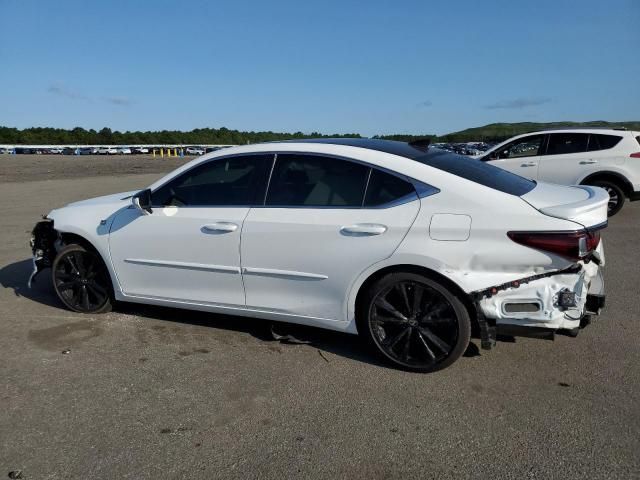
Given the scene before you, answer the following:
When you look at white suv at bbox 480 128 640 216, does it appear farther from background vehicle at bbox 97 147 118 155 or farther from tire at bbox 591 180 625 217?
background vehicle at bbox 97 147 118 155

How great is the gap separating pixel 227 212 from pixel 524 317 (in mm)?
2250

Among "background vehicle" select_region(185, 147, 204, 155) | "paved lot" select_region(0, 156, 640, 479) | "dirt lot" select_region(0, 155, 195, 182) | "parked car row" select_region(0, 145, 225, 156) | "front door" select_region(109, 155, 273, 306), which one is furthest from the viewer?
"background vehicle" select_region(185, 147, 204, 155)

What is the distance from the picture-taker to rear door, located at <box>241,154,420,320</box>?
3.56 meters

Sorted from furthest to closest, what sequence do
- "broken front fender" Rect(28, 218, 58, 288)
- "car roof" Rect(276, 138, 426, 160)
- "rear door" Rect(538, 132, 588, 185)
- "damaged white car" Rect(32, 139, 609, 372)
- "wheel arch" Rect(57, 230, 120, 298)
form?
"rear door" Rect(538, 132, 588, 185) < "broken front fender" Rect(28, 218, 58, 288) < "wheel arch" Rect(57, 230, 120, 298) < "car roof" Rect(276, 138, 426, 160) < "damaged white car" Rect(32, 139, 609, 372)

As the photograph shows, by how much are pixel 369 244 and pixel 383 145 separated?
972mm

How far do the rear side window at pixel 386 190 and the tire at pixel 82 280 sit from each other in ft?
8.47

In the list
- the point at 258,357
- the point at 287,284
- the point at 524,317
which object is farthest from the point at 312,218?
the point at 524,317

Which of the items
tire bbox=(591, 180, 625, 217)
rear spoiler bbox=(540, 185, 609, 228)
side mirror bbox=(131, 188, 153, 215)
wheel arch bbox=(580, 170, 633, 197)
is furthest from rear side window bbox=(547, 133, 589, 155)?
side mirror bbox=(131, 188, 153, 215)

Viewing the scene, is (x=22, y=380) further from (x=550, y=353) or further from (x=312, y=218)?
(x=550, y=353)

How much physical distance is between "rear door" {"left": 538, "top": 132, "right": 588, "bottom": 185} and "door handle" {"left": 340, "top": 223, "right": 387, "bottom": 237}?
786 centimetres

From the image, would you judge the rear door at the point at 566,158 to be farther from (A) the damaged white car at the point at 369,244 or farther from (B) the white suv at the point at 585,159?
(A) the damaged white car at the point at 369,244

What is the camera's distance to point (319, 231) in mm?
3697

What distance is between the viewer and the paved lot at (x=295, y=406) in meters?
2.66

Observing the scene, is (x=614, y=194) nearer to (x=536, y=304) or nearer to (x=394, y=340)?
(x=536, y=304)
